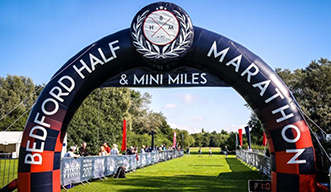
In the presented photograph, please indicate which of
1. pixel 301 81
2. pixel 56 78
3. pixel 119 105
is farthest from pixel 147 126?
pixel 56 78

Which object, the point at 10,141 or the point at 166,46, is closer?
the point at 166,46

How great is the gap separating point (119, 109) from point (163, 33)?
31795mm

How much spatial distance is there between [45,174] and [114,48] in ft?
9.01

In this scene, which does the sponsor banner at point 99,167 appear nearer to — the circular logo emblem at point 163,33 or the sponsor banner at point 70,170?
the sponsor banner at point 70,170

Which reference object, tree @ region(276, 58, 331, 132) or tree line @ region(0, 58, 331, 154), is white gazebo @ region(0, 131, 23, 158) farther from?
tree @ region(276, 58, 331, 132)

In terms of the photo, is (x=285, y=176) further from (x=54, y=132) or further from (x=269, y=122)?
(x=54, y=132)

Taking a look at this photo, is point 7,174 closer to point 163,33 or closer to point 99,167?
point 99,167

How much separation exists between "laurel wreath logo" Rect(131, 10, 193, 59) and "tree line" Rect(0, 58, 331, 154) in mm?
14567

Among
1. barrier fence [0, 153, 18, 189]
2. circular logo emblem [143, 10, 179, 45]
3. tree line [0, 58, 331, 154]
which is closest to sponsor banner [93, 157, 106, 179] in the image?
barrier fence [0, 153, 18, 189]

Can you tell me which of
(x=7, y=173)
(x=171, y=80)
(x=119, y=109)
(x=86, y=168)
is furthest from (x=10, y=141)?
(x=171, y=80)

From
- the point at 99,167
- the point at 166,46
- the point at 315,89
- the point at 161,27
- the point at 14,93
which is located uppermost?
the point at 14,93

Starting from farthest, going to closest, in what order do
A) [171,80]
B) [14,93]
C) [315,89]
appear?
[14,93]
[315,89]
[171,80]

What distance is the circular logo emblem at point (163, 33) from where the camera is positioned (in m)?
5.83

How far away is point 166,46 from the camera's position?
5863 mm
